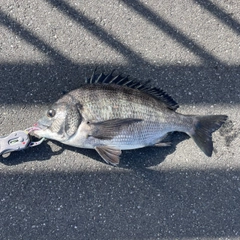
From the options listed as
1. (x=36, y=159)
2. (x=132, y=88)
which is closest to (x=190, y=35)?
(x=132, y=88)

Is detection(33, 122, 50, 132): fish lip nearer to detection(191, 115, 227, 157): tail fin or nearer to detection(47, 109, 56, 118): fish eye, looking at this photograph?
detection(47, 109, 56, 118): fish eye

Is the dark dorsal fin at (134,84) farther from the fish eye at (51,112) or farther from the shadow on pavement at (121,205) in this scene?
the shadow on pavement at (121,205)

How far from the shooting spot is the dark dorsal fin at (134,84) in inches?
99.1

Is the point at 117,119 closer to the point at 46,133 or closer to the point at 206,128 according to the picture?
the point at 46,133

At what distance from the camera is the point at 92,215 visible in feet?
8.75

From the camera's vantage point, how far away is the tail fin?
2574mm

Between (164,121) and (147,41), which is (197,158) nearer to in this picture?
(164,121)

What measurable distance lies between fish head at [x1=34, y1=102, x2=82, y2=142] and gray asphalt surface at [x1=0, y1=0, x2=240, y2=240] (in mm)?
299

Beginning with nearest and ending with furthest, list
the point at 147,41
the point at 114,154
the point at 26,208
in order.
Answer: the point at 114,154 < the point at 26,208 < the point at 147,41

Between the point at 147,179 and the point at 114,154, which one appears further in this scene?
the point at 147,179

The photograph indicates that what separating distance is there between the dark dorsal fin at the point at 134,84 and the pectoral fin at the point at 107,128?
1.13 ft

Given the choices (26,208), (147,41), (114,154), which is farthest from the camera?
(147,41)

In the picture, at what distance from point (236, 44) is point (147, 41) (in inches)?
34.8

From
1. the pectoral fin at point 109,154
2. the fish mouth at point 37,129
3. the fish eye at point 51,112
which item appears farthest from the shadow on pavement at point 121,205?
the fish eye at point 51,112
